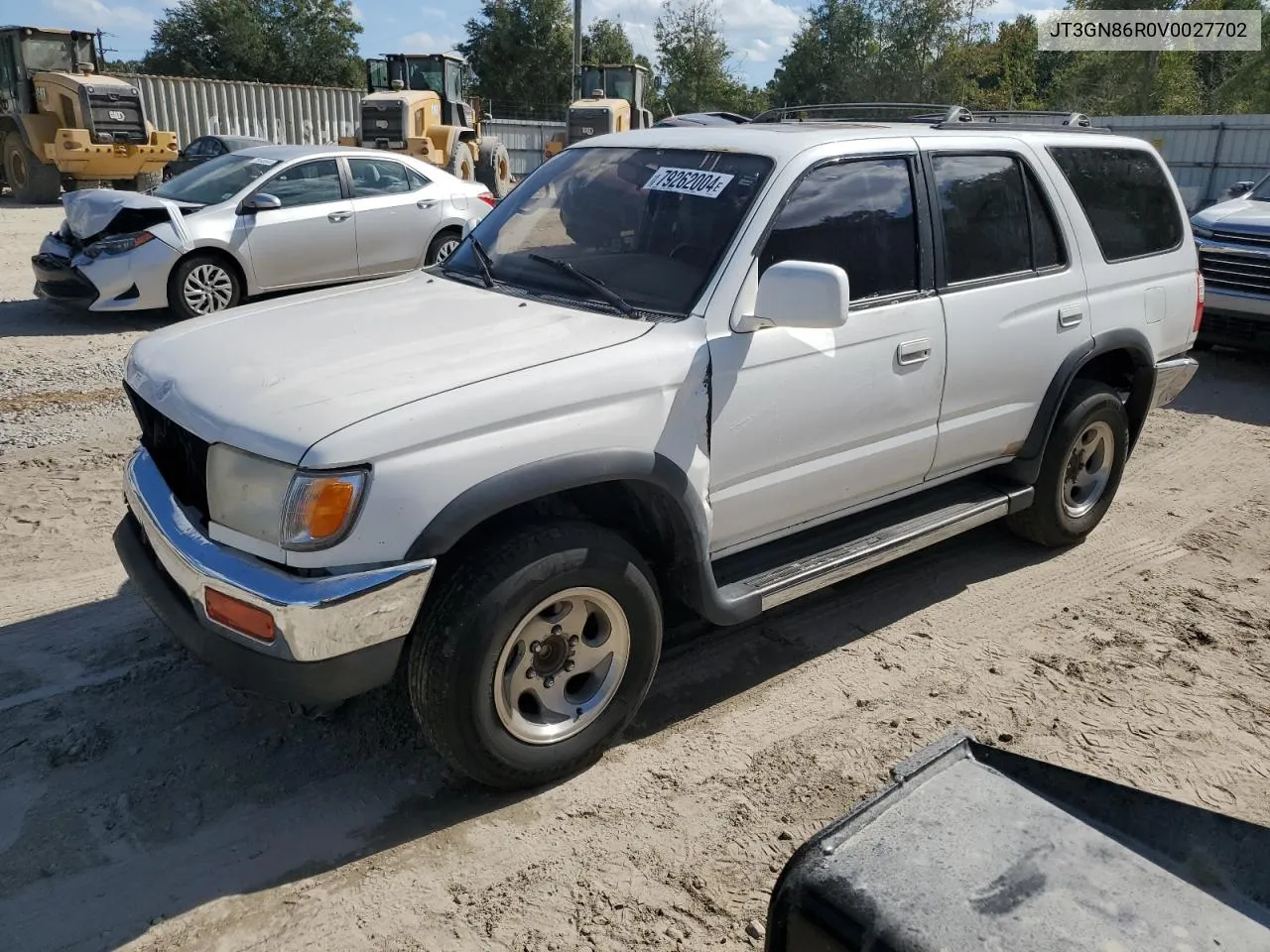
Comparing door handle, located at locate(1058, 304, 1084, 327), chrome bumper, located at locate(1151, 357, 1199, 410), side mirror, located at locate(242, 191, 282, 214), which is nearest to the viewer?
door handle, located at locate(1058, 304, 1084, 327)

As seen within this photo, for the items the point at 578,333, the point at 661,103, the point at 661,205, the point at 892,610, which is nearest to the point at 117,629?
the point at 578,333

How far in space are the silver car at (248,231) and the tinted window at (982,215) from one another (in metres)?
6.05

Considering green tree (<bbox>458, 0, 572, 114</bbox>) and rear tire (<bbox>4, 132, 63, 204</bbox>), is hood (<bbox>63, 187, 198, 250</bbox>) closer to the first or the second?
rear tire (<bbox>4, 132, 63, 204</bbox>)

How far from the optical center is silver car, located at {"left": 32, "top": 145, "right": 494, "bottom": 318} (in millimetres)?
9156

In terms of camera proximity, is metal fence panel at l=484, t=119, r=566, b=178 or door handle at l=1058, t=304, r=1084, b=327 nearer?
door handle at l=1058, t=304, r=1084, b=327

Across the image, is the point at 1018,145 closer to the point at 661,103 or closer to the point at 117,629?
the point at 117,629

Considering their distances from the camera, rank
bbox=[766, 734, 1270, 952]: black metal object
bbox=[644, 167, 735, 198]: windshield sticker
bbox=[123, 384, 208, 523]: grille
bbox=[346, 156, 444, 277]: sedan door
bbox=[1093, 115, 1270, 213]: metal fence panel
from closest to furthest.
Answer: bbox=[766, 734, 1270, 952]: black metal object
bbox=[123, 384, 208, 523]: grille
bbox=[644, 167, 735, 198]: windshield sticker
bbox=[346, 156, 444, 277]: sedan door
bbox=[1093, 115, 1270, 213]: metal fence panel

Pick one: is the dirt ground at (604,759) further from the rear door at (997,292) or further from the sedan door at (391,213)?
the sedan door at (391,213)

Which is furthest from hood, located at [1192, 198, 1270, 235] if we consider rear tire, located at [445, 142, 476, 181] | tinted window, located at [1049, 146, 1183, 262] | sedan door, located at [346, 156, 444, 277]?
rear tire, located at [445, 142, 476, 181]

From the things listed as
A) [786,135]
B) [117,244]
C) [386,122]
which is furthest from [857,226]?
[386,122]

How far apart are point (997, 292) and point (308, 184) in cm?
777

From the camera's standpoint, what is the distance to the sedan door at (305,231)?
963 centimetres

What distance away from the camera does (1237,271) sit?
29.9 feet

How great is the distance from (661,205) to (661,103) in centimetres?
4473
